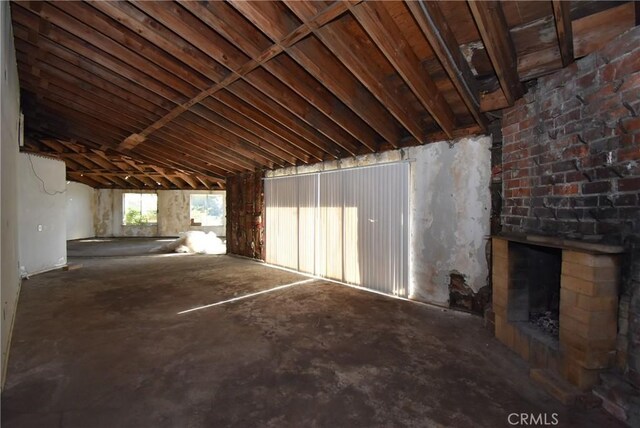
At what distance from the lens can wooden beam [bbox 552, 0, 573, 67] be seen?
211cm

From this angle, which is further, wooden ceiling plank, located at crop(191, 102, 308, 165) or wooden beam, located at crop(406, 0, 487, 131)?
wooden ceiling plank, located at crop(191, 102, 308, 165)

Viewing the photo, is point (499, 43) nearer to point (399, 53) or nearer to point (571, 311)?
point (399, 53)

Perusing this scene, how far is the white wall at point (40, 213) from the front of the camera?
5.73 meters

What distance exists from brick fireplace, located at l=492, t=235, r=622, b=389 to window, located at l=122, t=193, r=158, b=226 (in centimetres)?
1539

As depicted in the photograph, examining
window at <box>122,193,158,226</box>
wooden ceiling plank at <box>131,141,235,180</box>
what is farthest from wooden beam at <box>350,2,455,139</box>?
window at <box>122,193,158,226</box>

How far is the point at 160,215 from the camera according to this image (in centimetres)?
1450

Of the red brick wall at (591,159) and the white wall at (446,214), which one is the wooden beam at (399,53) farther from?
the red brick wall at (591,159)

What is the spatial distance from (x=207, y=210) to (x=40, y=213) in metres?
10.0

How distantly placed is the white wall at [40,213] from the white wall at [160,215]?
7709mm

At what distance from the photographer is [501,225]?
3.55m

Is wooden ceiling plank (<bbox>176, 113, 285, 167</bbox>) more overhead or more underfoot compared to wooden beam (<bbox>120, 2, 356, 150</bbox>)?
more underfoot

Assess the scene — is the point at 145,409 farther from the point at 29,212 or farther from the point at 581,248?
the point at 29,212

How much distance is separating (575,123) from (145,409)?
13.2ft

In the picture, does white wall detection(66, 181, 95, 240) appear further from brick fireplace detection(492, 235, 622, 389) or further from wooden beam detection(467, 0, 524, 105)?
brick fireplace detection(492, 235, 622, 389)
